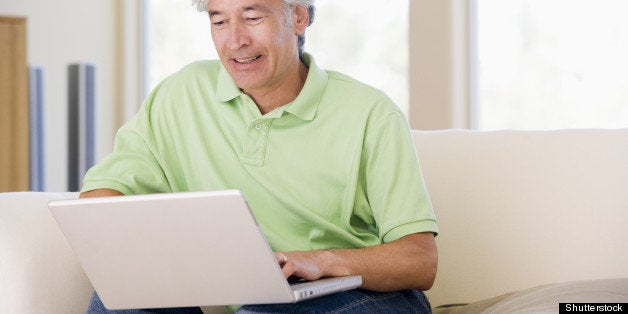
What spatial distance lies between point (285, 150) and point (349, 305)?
1.25 feet

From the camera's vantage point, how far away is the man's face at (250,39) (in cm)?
193

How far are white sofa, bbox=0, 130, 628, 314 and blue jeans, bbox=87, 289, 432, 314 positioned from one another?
0.69ft

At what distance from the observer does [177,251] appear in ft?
4.87

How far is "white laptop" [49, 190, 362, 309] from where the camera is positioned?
143 cm

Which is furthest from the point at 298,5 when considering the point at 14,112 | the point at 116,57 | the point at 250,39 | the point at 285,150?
the point at 116,57

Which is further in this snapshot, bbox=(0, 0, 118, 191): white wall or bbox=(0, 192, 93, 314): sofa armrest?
bbox=(0, 0, 118, 191): white wall

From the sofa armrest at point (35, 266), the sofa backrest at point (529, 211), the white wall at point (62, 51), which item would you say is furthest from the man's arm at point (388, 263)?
the white wall at point (62, 51)

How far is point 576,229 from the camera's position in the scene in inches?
83.4

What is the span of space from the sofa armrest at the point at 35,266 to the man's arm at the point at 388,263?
0.47 meters

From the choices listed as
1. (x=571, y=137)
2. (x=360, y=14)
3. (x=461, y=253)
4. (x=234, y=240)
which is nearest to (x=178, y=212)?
(x=234, y=240)

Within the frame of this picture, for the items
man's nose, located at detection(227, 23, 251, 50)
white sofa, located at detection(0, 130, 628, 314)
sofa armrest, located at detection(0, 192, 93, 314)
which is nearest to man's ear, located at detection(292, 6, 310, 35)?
man's nose, located at detection(227, 23, 251, 50)

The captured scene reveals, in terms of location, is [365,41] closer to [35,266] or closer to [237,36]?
[237,36]

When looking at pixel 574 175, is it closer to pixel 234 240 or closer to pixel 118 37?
pixel 234 240

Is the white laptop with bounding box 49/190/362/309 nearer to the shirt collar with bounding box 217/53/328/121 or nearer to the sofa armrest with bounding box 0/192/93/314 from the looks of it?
the sofa armrest with bounding box 0/192/93/314
